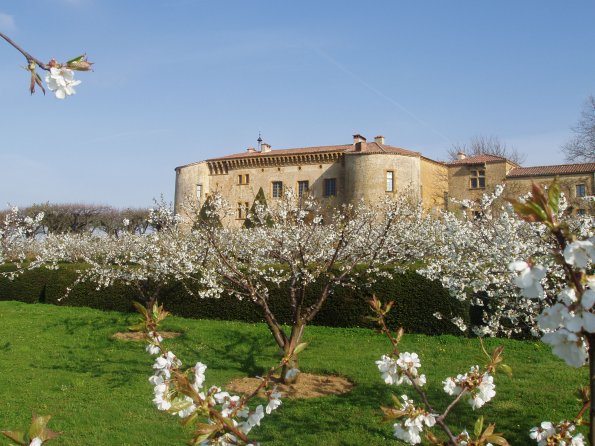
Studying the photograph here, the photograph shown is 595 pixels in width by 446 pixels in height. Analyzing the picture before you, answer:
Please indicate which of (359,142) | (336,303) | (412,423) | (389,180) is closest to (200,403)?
(412,423)

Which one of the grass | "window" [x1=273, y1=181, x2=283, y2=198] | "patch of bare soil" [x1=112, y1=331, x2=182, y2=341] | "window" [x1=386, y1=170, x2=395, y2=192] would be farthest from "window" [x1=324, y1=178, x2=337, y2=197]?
"patch of bare soil" [x1=112, y1=331, x2=182, y2=341]

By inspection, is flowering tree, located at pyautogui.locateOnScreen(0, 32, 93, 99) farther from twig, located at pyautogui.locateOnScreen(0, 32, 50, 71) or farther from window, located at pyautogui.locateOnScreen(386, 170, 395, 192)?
window, located at pyautogui.locateOnScreen(386, 170, 395, 192)

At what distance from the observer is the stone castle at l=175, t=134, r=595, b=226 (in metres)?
40.0

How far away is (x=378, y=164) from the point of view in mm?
41938

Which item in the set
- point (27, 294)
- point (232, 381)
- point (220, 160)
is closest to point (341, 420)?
point (232, 381)

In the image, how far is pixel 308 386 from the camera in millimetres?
9828

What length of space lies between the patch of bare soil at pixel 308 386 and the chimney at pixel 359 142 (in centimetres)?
3396

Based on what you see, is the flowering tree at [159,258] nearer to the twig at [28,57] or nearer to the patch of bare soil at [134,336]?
the patch of bare soil at [134,336]

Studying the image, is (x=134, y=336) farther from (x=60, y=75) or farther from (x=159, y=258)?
(x=60, y=75)

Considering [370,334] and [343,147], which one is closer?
[370,334]

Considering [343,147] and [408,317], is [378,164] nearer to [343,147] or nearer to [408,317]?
[343,147]

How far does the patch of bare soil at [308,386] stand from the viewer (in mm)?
9305

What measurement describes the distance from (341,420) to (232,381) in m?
3.11

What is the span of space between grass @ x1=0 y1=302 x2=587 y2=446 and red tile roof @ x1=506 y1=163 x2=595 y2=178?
27.7 meters
